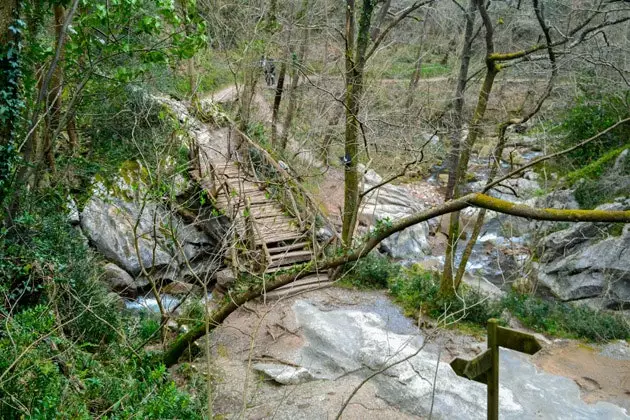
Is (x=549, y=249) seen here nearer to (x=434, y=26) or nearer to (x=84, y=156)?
(x=84, y=156)

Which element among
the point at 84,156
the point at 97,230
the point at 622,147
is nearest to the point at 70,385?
the point at 97,230

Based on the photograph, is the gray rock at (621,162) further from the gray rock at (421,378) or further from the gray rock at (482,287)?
the gray rock at (421,378)

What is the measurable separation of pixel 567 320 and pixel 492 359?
20.5ft

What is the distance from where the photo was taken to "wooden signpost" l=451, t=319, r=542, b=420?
12.8ft

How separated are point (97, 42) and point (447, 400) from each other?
648 centimetres

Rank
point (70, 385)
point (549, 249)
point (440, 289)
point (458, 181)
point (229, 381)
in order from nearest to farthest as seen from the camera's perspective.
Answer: point (70, 385) < point (229, 381) < point (458, 181) < point (440, 289) < point (549, 249)

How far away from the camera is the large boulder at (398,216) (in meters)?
14.8

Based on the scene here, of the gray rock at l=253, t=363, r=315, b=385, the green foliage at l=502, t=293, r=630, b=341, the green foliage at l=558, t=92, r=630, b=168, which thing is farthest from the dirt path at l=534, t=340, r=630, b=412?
the green foliage at l=558, t=92, r=630, b=168

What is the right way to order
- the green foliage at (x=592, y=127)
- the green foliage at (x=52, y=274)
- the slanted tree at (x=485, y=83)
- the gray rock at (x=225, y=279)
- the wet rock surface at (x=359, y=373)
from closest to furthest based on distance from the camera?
the wet rock surface at (x=359, y=373) → the green foliage at (x=52, y=274) → the slanted tree at (x=485, y=83) → the gray rock at (x=225, y=279) → the green foliage at (x=592, y=127)

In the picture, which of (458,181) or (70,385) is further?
(458,181)

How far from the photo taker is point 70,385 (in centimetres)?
499

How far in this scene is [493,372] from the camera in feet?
13.1

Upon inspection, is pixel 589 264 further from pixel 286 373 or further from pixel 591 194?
pixel 286 373

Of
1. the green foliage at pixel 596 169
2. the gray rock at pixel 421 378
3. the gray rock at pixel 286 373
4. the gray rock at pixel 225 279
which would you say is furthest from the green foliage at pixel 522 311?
the green foliage at pixel 596 169
